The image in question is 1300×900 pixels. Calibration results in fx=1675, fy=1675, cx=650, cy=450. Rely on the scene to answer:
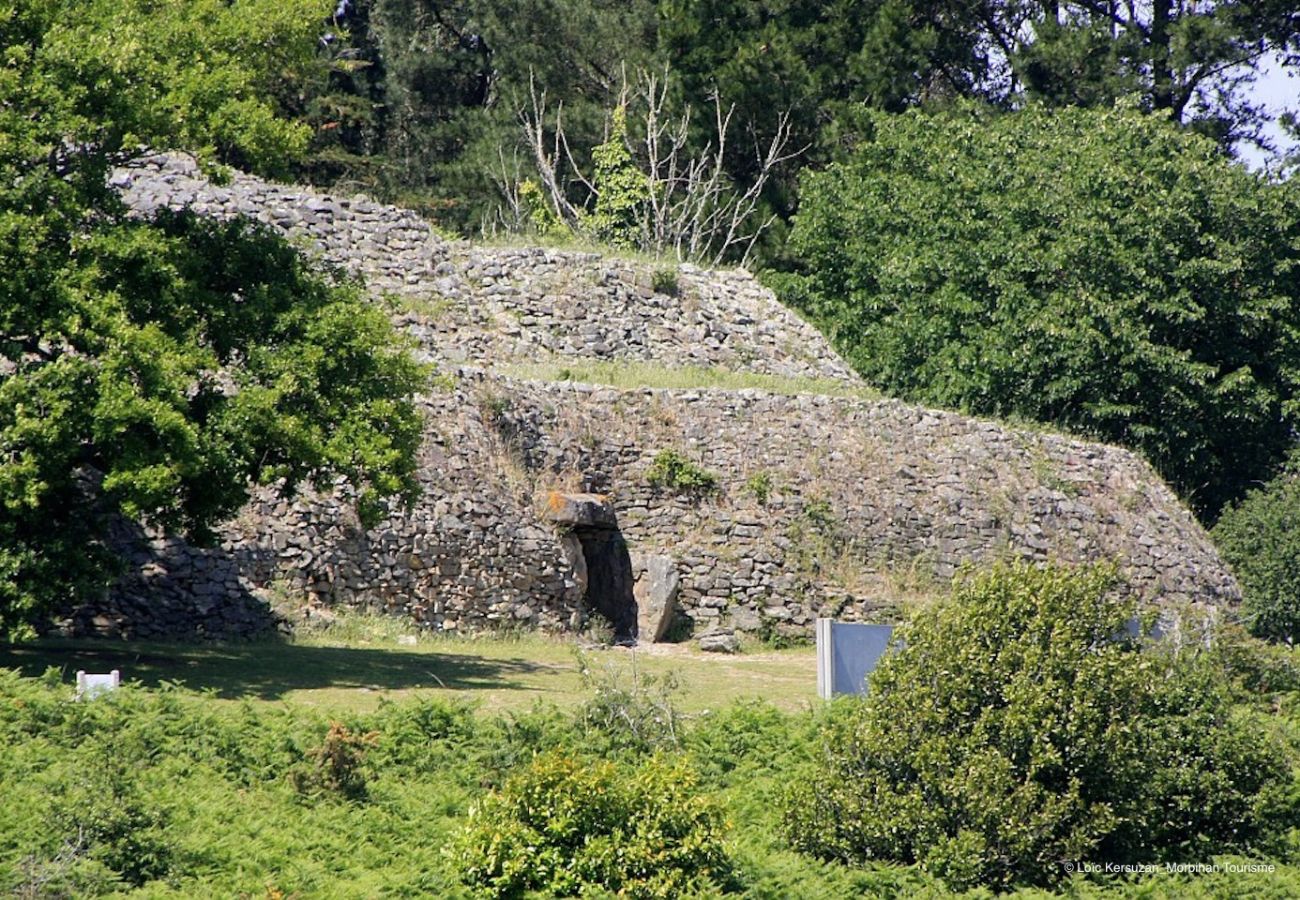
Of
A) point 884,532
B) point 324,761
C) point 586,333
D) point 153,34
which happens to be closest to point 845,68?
point 586,333

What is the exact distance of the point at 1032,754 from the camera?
1138cm

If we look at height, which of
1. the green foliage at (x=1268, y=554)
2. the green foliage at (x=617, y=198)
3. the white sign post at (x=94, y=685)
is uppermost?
the green foliage at (x=617, y=198)

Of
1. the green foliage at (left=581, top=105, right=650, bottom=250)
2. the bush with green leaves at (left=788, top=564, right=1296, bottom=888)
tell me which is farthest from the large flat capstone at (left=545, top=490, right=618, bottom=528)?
the green foliage at (left=581, top=105, right=650, bottom=250)

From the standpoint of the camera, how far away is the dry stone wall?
21.3 metres

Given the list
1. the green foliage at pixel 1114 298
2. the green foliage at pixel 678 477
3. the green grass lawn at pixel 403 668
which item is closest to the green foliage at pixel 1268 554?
the green foliage at pixel 1114 298

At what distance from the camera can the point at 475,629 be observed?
22516 millimetres

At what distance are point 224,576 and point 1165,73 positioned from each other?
2847 cm

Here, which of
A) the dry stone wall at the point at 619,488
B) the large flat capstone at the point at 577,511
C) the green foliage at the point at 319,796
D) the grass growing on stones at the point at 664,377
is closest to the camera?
the green foliage at the point at 319,796

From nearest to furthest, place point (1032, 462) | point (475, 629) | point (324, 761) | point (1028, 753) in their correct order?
point (1028, 753) < point (324, 761) < point (475, 629) < point (1032, 462)

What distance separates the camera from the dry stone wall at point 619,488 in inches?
837

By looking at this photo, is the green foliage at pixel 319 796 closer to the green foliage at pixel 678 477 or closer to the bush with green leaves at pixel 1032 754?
the bush with green leaves at pixel 1032 754

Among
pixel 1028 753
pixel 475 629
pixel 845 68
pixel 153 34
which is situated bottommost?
pixel 475 629

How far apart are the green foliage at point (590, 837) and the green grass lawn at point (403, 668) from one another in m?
3.37

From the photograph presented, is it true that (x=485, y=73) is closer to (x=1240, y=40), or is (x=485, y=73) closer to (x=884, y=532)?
(x=1240, y=40)
